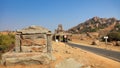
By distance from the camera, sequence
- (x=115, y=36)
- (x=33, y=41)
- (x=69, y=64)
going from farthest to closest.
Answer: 1. (x=115, y=36)
2. (x=33, y=41)
3. (x=69, y=64)

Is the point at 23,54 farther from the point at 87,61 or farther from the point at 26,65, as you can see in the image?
the point at 87,61

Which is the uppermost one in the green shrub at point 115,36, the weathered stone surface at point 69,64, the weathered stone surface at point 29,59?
→ the green shrub at point 115,36

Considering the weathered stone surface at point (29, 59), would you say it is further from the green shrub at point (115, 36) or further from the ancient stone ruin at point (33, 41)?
the green shrub at point (115, 36)

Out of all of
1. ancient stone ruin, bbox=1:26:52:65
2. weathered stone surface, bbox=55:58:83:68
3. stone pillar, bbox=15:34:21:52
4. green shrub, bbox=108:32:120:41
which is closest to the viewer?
weathered stone surface, bbox=55:58:83:68

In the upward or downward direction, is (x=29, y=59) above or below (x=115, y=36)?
below

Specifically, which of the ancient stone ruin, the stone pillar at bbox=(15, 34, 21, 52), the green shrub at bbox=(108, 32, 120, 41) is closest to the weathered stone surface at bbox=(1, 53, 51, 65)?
the ancient stone ruin

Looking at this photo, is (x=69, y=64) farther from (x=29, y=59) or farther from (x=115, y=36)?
(x=115, y=36)

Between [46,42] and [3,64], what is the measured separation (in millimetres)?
3138

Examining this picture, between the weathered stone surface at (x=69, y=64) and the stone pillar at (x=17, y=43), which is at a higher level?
the stone pillar at (x=17, y=43)

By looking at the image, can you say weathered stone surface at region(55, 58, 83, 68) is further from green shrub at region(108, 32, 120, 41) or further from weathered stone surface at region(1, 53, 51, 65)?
green shrub at region(108, 32, 120, 41)

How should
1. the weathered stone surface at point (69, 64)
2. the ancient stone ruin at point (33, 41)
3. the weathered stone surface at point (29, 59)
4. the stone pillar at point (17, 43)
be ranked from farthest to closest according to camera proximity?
the stone pillar at point (17, 43) < the ancient stone ruin at point (33, 41) < the weathered stone surface at point (29, 59) < the weathered stone surface at point (69, 64)

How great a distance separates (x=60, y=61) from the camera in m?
13.8

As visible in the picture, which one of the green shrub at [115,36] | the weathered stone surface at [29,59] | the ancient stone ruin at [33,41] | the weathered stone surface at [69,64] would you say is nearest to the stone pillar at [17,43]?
the ancient stone ruin at [33,41]

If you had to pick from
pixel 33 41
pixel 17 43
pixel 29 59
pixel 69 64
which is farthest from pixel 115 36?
pixel 29 59
